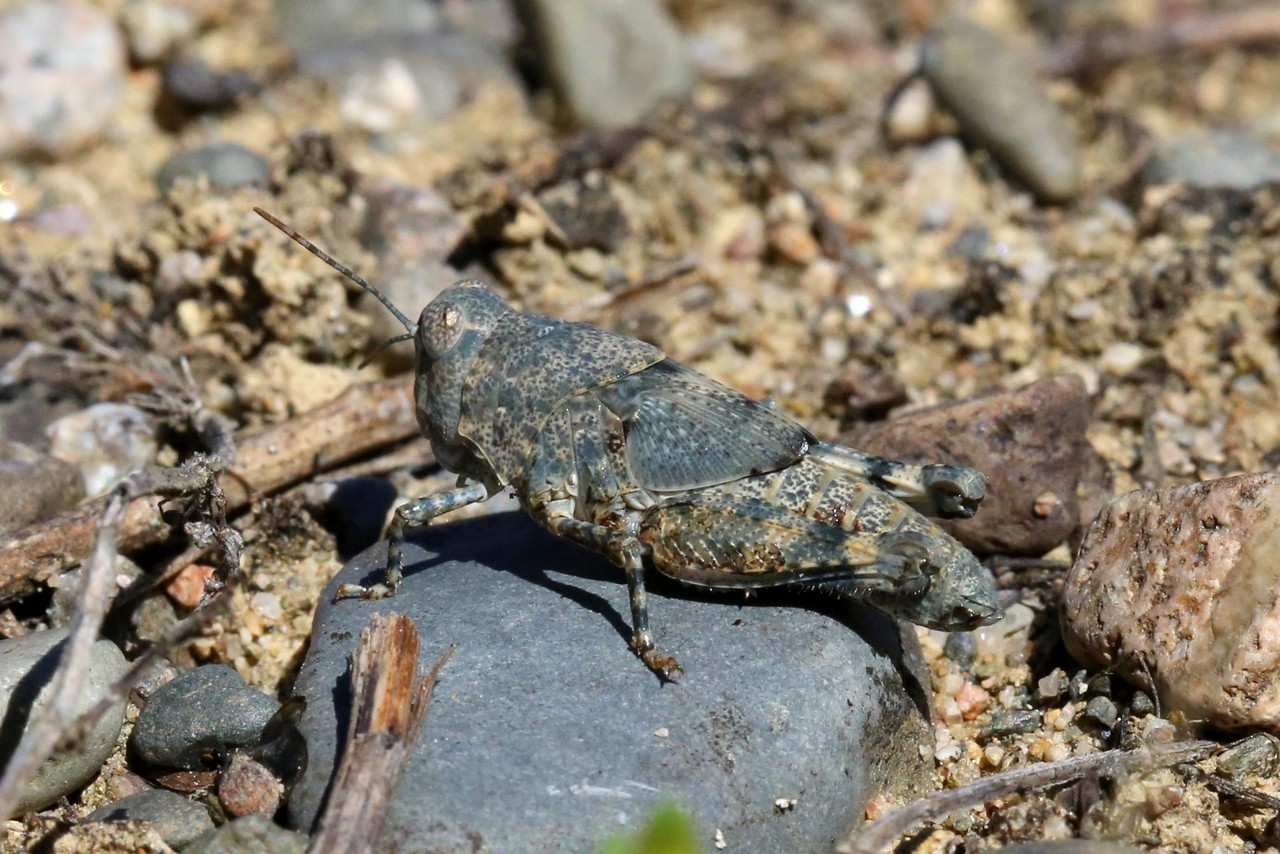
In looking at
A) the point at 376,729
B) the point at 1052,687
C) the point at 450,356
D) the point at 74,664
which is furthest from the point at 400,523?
the point at 1052,687

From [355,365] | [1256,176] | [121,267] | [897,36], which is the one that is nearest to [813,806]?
[355,365]

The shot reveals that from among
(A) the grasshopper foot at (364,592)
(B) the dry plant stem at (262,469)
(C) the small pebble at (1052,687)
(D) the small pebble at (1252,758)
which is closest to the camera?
(D) the small pebble at (1252,758)

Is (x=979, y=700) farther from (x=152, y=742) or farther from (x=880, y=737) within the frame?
(x=152, y=742)

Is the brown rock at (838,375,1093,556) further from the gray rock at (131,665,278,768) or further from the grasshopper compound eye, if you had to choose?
the gray rock at (131,665,278,768)

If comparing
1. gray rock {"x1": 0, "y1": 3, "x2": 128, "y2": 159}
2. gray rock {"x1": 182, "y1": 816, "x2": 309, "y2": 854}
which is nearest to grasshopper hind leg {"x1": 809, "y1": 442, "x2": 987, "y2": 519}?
gray rock {"x1": 182, "y1": 816, "x2": 309, "y2": 854}

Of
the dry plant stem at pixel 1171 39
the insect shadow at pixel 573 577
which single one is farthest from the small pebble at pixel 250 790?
the dry plant stem at pixel 1171 39

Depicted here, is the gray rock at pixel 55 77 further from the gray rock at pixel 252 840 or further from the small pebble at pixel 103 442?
the gray rock at pixel 252 840
